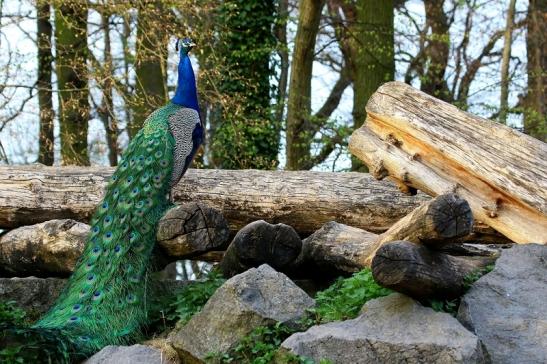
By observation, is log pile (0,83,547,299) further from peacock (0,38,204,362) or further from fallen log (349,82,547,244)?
peacock (0,38,204,362)

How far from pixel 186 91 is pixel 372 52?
6.69 metres

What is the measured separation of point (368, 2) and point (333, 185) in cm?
703

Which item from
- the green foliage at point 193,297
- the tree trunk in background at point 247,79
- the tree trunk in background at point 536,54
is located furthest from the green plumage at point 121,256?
the tree trunk in background at point 536,54

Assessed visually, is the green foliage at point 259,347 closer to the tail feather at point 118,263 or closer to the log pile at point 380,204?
the log pile at point 380,204

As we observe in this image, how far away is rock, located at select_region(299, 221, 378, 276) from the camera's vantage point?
21.6 ft

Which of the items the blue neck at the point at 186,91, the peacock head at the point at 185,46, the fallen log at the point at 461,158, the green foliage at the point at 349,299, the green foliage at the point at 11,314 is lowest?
the green foliage at the point at 11,314

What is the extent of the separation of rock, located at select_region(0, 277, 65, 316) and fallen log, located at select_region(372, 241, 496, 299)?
3032 millimetres

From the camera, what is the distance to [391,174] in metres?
7.07

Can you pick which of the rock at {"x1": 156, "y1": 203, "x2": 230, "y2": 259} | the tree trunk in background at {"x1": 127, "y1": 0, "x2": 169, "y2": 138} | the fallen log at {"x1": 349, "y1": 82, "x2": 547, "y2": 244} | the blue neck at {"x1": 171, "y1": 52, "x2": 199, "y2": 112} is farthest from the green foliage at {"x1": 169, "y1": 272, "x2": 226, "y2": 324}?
the tree trunk in background at {"x1": 127, "y1": 0, "x2": 169, "y2": 138}

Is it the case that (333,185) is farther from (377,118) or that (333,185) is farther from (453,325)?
(453,325)

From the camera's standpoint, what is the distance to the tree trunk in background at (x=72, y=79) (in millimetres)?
13406

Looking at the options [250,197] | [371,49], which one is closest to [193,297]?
[250,197]

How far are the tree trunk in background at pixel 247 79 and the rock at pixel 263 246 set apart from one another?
6.78m

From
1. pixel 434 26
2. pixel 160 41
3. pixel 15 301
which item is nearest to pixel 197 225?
pixel 15 301
